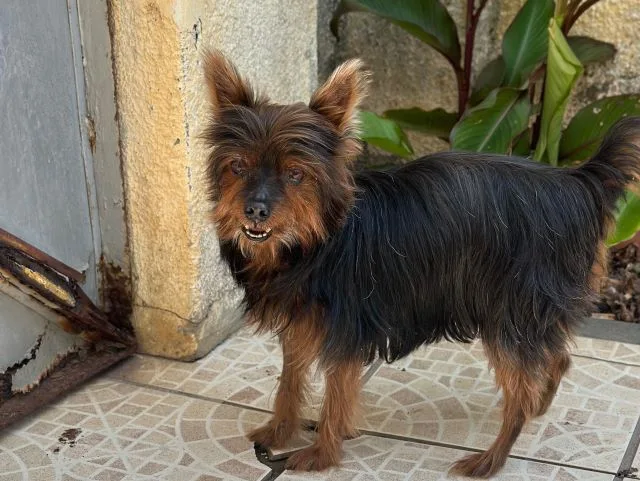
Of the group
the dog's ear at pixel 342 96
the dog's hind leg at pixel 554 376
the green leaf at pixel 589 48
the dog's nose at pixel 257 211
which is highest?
the dog's ear at pixel 342 96

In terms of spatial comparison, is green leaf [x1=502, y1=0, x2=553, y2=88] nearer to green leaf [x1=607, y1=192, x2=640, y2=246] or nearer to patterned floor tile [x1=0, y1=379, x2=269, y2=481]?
green leaf [x1=607, y1=192, x2=640, y2=246]

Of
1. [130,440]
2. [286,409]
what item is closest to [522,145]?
[286,409]

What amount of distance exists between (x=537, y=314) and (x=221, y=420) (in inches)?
52.8

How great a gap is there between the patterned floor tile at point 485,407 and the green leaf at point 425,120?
1.34 meters

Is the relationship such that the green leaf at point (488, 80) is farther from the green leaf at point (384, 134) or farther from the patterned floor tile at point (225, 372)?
the patterned floor tile at point (225, 372)

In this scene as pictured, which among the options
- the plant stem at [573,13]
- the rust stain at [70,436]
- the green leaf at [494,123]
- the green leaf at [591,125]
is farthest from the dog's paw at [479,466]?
the plant stem at [573,13]

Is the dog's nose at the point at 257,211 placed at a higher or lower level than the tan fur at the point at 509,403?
higher

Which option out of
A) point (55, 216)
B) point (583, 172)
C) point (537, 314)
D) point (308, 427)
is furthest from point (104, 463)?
point (583, 172)

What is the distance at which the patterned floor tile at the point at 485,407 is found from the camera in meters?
3.44

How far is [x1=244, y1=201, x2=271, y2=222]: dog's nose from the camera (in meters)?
2.75

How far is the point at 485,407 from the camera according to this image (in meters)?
3.73

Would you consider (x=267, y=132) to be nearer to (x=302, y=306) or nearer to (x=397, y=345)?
(x=302, y=306)

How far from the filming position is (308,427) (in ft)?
11.8

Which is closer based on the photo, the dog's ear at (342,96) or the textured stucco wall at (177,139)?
the dog's ear at (342,96)
